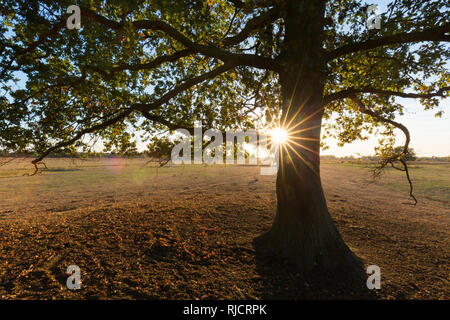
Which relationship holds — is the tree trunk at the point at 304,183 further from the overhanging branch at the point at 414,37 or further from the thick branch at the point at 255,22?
the overhanging branch at the point at 414,37

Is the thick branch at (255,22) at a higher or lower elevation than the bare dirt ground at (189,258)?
higher

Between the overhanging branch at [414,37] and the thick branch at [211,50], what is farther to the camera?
the thick branch at [211,50]

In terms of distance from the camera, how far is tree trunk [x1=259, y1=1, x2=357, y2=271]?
4707 mm

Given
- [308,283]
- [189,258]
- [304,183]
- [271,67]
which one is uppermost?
[271,67]

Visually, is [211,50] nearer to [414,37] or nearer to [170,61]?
[170,61]

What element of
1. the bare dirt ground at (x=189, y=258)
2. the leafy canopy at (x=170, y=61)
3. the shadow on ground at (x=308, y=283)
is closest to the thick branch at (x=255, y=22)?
the leafy canopy at (x=170, y=61)

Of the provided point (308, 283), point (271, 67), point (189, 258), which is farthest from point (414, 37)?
point (189, 258)

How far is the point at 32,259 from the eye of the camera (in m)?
4.57

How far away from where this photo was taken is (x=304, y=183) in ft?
15.8

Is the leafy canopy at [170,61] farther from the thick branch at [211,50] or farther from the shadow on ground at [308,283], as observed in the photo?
the shadow on ground at [308,283]

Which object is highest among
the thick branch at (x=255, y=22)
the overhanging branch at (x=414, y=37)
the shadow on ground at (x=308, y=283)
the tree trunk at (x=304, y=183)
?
the thick branch at (x=255, y=22)

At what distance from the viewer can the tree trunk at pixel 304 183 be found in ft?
15.4

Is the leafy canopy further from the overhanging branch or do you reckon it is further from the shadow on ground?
the shadow on ground
